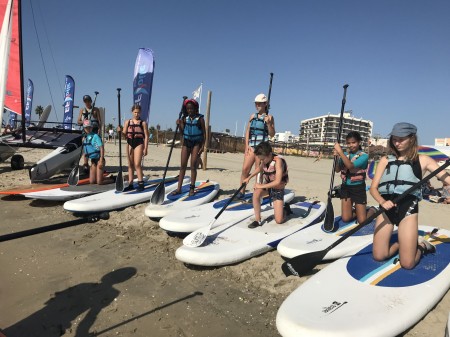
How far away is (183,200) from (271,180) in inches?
79.6

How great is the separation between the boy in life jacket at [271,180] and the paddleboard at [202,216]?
571 millimetres

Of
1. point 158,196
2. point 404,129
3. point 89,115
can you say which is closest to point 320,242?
point 404,129

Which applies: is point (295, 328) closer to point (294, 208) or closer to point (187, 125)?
point (294, 208)

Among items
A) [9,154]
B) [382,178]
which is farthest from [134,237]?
[9,154]

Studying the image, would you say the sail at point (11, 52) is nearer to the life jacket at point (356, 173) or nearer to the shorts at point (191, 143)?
the shorts at point (191, 143)

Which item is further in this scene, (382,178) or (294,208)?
(294,208)

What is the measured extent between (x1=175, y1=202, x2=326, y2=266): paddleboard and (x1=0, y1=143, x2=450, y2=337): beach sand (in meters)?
0.14

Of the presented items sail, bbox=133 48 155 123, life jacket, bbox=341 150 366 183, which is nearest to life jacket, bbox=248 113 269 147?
life jacket, bbox=341 150 366 183

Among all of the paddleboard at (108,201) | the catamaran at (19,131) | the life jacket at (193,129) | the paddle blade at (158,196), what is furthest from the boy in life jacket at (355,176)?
the catamaran at (19,131)

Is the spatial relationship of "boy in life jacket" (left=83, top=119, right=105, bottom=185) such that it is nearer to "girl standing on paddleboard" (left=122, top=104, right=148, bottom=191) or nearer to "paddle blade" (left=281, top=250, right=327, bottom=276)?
"girl standing on paddleboard" (left=122, top=104, right=148, bottom=191)

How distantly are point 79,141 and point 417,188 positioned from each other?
30.6 feet

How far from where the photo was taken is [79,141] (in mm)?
9688

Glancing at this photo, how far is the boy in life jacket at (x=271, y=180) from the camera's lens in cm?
455

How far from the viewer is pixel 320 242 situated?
402cm
